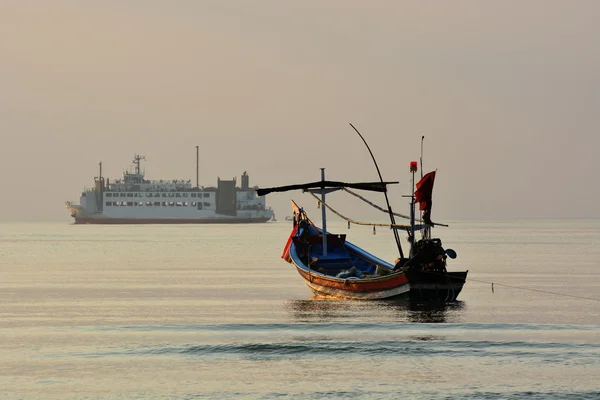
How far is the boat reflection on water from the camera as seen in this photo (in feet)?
133

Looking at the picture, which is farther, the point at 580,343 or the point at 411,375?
the point at 580,343

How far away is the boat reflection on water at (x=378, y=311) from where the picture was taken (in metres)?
40.4

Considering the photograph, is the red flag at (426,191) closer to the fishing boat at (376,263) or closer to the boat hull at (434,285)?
the fishing boat at (376,263)

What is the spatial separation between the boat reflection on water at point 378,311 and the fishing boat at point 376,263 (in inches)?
20.8

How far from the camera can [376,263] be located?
2047 inches

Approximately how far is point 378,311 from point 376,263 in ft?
31.5

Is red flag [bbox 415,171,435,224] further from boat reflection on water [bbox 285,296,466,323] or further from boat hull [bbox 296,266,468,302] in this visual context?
boat reflection on water [bbox 285,296,466,323]

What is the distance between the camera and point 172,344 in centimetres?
3394

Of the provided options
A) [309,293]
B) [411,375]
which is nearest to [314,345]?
[411,375]

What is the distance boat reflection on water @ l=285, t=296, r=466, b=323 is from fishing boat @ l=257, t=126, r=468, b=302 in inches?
20.8

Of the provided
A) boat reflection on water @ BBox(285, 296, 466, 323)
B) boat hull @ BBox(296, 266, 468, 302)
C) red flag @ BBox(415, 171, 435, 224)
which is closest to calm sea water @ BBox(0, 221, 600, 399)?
boat reflection on water @ BBox(285, 296, 466, 323)

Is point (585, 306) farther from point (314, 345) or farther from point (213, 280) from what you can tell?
point (213, 280)

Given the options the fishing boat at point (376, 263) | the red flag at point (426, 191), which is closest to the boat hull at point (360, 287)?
the fishing boat at point (376, 263)

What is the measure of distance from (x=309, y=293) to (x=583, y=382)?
29.5 metres
